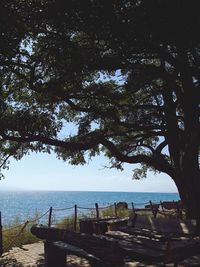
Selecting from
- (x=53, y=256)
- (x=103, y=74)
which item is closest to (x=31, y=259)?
(x=53, y=256)

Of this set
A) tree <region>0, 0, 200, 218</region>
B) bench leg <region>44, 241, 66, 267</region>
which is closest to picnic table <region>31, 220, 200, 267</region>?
bench leg <region>44, 241, 66, 267</region>

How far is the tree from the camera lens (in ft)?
37.6

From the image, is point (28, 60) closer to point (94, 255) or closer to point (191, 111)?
point (191, 111)

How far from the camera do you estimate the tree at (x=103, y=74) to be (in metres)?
11.5

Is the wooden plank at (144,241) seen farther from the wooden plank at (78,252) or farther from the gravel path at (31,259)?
the wooden plank at (78,252)

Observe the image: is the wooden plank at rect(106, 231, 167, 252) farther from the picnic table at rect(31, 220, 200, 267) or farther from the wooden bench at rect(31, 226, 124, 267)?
the wooden bench at rect(31, 226, 124, 267)

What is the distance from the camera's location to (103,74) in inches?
732

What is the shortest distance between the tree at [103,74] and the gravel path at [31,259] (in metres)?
4.04

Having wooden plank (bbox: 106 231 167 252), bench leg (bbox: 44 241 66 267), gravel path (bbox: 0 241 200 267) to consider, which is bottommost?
gravel path (bbox: 0 241 200 267)

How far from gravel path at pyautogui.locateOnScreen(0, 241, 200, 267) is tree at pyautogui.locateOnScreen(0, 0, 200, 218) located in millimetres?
4044

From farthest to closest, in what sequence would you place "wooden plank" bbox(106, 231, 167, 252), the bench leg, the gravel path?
the gravel path → the bench leg → "wooden plank" bbox(106, 231, 167, 252)

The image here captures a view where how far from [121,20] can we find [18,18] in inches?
118

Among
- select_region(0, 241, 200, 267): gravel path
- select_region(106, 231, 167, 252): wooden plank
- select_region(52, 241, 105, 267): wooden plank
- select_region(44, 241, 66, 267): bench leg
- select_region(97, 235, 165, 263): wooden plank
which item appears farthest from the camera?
select_region(0, 241, 200, 267): gravel path

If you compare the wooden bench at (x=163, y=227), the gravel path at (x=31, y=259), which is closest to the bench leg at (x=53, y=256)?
the gravel path at (x=31, y=259)
